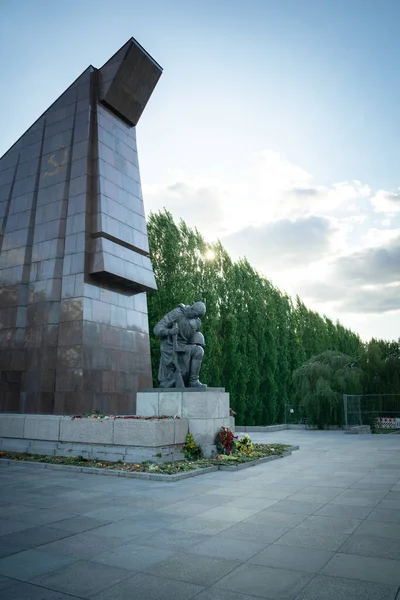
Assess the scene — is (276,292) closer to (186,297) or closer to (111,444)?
(186,297)

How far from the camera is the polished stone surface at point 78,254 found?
15.2 m

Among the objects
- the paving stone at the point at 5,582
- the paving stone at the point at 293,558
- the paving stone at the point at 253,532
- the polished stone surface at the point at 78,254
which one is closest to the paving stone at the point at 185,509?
the paving stone at the point at 253,532

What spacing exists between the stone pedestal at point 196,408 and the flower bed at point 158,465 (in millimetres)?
691

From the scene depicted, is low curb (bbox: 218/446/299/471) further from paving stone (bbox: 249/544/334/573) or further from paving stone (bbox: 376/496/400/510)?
paving stone (bbox: 249/544/334/573)

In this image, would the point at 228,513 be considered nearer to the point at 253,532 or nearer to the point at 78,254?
the point at 253,532

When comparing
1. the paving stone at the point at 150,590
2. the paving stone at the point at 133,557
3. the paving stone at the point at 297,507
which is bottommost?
the paving stone at the point at 150,590

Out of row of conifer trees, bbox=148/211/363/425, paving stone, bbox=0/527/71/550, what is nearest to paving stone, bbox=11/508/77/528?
paving stone, bbox=0/527/71/550

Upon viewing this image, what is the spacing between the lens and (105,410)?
15.2 m

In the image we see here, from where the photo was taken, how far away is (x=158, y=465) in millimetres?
10094

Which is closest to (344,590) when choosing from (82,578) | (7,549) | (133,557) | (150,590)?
(150,590)

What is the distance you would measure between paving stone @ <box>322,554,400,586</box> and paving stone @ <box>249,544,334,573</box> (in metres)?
0.10

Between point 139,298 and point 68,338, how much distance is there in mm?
3762

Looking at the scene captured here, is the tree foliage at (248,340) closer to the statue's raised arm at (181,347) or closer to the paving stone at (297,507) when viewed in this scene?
the statue's raised arm at (181,347)

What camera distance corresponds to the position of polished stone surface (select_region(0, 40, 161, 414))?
1522cm
